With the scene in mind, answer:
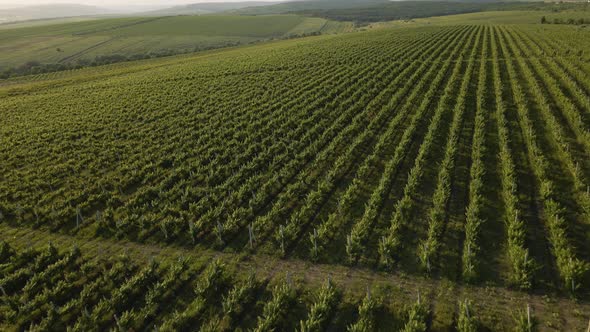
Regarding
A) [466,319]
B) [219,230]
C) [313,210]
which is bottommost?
[466,319]

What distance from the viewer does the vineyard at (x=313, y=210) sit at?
13625 mm

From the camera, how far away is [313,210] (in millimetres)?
20125

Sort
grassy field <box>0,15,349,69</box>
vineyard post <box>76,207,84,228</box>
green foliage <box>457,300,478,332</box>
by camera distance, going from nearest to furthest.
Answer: green foliage <box>457,300,478,332</box>
vineyard post <box>76,207,84,228</box>
grassy field <box>0,15,349,69</box>

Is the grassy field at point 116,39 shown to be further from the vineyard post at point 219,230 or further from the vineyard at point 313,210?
the vineyard post at point 219,230

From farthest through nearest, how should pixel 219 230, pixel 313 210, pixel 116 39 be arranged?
pixel 116 39, pixel 313 210, pixel 219 230

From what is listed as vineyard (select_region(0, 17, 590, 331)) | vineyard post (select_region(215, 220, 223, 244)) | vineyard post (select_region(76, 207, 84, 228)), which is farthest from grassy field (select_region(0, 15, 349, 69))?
vineyard post (select_region(215, 220, 223, 244))

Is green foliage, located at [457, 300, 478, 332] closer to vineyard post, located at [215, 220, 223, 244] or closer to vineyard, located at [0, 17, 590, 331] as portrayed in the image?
vineyard, located at [0, 17, 590, 331]

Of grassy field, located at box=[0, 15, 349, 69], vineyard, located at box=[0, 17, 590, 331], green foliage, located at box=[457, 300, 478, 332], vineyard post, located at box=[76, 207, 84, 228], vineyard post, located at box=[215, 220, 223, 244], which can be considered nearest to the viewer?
green foliage, located at box=[457, 300, 478, 332]

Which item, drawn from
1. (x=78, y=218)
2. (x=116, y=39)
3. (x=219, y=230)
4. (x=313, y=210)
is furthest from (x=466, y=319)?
(x=116, y=39)

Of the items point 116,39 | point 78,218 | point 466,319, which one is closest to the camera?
point 466,319

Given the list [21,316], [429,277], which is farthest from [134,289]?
[429,277]

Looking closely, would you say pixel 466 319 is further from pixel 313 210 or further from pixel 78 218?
pixel 78 218

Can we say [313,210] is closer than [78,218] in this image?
Yes

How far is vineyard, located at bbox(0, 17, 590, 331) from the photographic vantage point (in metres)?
13.6
